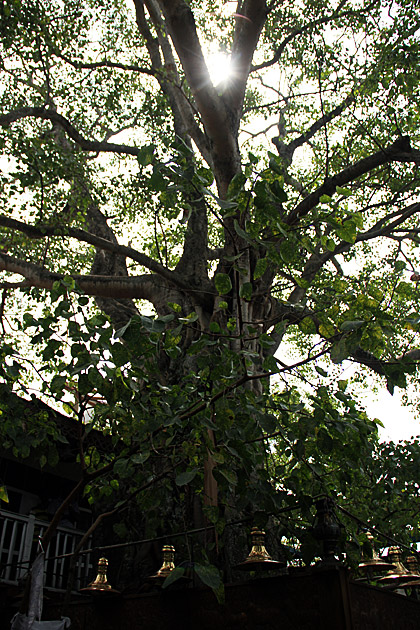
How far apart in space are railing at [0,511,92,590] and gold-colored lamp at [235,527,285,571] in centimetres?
371

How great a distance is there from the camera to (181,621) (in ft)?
9.80

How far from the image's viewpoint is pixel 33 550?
636 centimetres

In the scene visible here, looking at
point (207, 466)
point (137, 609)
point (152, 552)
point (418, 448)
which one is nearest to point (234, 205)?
point (207, 466)

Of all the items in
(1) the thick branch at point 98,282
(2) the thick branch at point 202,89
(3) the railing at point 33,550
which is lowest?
(3) the railing at point 33,550

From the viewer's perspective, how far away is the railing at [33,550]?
18.8ft

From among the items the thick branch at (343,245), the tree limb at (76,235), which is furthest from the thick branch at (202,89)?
the thick branch at (343,245)

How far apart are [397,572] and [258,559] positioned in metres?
1.16

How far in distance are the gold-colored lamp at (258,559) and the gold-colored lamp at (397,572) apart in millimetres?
936

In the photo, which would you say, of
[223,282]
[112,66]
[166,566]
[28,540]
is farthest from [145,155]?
[112,66]

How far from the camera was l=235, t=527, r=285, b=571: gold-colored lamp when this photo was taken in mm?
2662

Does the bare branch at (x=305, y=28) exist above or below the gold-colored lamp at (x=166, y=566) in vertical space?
above

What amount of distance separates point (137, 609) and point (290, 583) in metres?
1.17

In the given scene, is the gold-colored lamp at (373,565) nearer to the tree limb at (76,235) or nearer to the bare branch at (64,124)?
the tree limb at (76,235)

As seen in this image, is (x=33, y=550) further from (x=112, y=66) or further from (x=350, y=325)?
(x=112, y=66)
